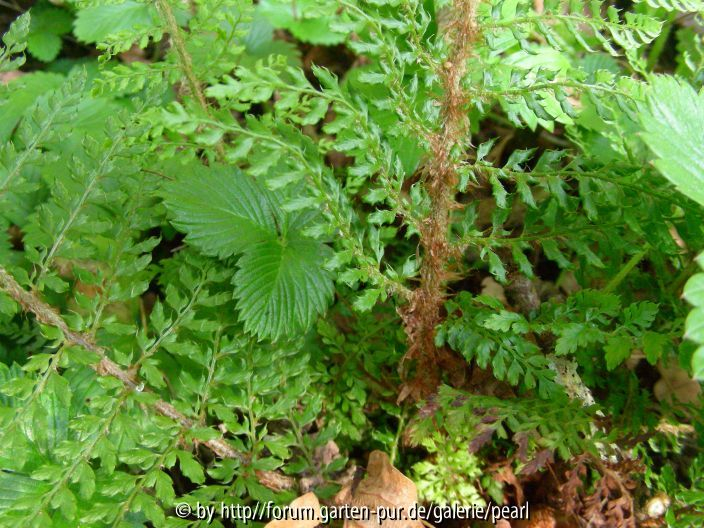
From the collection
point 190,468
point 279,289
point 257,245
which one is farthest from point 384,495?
point 257,245

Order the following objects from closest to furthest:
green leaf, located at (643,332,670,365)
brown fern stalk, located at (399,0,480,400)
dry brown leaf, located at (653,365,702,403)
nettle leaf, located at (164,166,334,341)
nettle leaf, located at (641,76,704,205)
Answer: nettle leaf, located at (641,76,704,205) → brown fern stalk, located at (399,0,480,400) → green leaf, located at (643,332,670,365) → nettle leaf, located at (164,166,334,341) → dry brown leaf, located at (653,365,702,403)

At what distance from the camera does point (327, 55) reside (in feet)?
10.6

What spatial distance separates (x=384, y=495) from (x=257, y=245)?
0.74 metres

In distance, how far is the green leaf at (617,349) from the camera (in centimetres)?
145

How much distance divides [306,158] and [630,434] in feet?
3.67

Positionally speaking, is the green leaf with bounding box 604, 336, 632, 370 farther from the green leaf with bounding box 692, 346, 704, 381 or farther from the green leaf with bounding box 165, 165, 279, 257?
the green leaf with bounding box 165, 165, 279, 257

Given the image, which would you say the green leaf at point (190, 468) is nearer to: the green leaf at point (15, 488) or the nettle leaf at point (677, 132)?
the green leaf at point (15, 488)

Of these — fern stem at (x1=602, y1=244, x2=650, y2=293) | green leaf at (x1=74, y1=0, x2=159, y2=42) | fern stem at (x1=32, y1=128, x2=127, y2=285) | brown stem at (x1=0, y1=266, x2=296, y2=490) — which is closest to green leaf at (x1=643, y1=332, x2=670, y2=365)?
fern stem at (x1=602, y1=244, x2=650, y2=293)

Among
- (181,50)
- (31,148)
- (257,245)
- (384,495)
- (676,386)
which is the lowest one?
(676,386)

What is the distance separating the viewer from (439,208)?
1.41m

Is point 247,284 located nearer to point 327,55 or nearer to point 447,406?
point 447,406

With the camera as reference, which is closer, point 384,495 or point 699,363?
point 699,363

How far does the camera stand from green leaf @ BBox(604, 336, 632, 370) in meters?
1.45

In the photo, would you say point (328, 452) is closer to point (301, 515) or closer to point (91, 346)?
point (301, 515)
